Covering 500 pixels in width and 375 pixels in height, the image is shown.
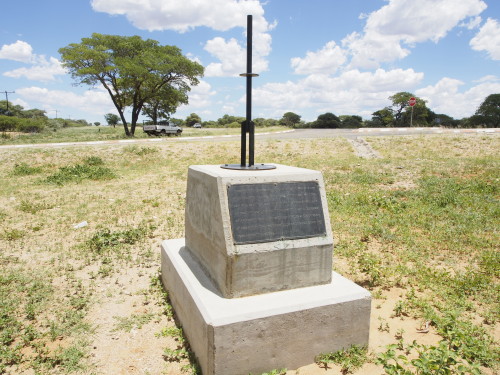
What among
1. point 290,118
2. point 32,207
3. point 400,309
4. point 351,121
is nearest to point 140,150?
point 32,207

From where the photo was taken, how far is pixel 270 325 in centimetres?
315

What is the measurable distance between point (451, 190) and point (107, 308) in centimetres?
834

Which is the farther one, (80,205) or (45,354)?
(80,205)

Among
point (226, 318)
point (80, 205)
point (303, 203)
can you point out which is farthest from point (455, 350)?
point (80, 205)

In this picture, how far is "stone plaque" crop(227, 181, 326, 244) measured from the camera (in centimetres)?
348

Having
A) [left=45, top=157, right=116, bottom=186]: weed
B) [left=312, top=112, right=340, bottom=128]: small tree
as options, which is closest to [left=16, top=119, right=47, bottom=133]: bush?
[left=45, top=157, right=116, bottom=186]: weed

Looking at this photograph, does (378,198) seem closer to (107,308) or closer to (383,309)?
(383,309)

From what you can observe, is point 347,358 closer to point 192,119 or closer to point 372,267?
point 372,267

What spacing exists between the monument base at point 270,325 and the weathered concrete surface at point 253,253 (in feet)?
0.36

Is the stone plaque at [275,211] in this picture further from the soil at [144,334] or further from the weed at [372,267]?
the weed at [372,267]

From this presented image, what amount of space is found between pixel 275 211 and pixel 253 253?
1.64ft

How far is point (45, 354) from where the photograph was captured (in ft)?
11.5

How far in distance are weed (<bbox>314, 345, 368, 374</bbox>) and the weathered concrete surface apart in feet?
2.25

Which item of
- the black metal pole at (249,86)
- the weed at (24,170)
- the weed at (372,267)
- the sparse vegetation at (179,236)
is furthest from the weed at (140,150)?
the weed at (372,267)
